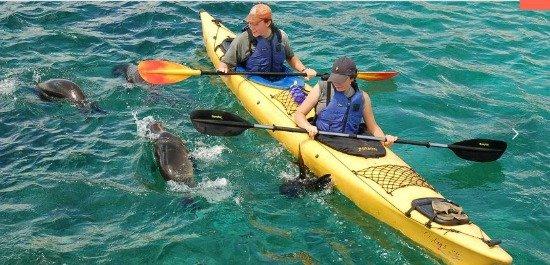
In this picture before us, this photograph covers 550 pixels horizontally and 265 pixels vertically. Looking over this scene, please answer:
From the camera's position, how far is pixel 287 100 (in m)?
8.57

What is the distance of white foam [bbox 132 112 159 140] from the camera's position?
835cm

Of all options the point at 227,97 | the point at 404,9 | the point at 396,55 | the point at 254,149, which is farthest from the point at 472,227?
the point at 404,9

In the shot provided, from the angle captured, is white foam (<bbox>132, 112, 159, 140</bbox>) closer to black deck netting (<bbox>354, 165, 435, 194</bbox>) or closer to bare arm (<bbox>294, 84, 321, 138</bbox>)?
bare arm (<bbox>294, 84, 321, 138</bbox>)

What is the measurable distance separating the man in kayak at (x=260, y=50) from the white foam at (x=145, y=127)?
53.3 inches

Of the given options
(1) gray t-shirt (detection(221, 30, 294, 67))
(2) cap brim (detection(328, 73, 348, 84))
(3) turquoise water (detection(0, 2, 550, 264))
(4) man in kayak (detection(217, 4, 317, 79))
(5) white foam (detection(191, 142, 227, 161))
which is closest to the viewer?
(3) turquoise water (detection(0, 2, 550, 264))

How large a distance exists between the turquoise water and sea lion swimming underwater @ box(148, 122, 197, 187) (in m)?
0.13

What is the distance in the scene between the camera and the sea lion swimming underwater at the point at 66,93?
364 inches

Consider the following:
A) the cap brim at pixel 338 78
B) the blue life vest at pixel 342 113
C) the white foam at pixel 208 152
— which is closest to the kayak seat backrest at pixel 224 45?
the white foam at pixel 208 152

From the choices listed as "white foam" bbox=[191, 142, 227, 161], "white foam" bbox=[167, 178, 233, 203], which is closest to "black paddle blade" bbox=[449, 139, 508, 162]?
"white foam" bbox=[167, 178, 233, 203]

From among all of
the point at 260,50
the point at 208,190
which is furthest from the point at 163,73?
the point at 208,190

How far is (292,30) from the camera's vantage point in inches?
519

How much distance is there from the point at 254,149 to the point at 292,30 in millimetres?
5442

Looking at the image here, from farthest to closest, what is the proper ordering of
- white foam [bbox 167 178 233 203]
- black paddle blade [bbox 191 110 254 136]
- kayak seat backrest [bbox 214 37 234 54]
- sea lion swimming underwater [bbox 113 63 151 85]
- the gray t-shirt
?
kayak seat backrest [bbox 214 37 234 54] < sea lion swimming underwater [bbox 113 63 151 85] < the gray t-shirt < black paddle blade [bbox 191 110 254 136] < white foam [bbox 167 178 233 203]

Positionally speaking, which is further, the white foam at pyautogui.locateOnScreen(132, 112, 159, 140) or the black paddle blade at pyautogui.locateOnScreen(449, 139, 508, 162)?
the white foam at pyautogui.locateOnScreen(132, 112, 159, 140)
